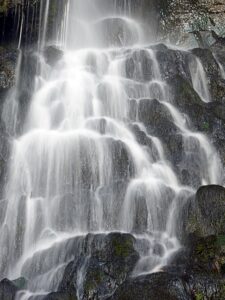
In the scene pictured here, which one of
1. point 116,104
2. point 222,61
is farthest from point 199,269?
point 222,61

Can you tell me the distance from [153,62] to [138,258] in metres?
15.2

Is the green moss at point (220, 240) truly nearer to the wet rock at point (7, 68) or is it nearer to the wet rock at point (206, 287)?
the wet rock at point (206, 287)

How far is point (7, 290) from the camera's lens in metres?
12.0

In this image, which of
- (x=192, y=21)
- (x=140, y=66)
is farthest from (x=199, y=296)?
(x=192, y=21)

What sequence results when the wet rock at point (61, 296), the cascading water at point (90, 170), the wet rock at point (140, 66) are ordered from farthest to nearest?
the wet rock at point (140, 66) < the cascading water at point (90, 170) < the wet rock at point (61, 296)

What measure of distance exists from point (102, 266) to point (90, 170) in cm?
590

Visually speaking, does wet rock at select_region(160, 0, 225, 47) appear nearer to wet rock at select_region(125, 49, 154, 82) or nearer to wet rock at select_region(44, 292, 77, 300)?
wet rock at select_region(125, 49, 154, 82)

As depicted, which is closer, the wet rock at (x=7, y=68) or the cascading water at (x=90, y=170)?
the cascading water at (x=90, y=170)

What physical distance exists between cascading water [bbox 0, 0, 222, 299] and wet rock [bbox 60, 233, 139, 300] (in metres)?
0.29

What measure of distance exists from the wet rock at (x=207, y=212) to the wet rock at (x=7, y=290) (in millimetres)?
5760

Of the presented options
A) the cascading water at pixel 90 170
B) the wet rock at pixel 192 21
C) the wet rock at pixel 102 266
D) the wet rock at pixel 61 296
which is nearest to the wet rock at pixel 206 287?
the cascading water at pixel 90 170

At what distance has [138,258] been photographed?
12531 millimetres

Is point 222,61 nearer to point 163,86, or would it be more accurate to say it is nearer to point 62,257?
point 163,86

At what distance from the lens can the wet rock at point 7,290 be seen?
1185cm
